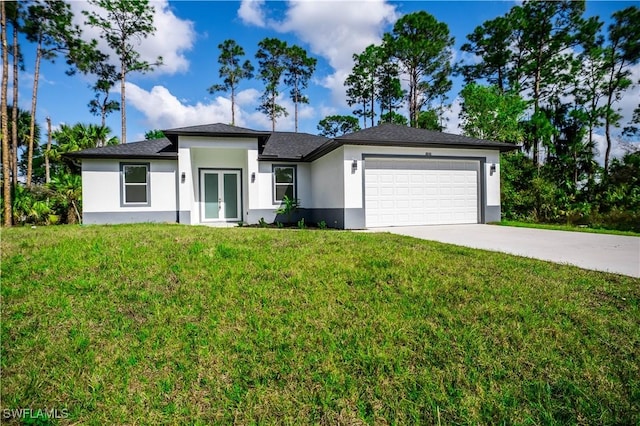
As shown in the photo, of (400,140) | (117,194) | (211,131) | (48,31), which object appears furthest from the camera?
(48,31)

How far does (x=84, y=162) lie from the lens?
1132 centimetres

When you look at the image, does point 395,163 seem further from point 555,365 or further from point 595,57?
point 595,57

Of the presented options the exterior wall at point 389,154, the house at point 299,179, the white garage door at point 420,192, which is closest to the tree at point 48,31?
the house at point 299,179

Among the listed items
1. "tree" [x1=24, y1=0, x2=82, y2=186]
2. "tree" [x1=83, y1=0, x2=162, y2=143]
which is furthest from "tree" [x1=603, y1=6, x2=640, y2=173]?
"tree" [x1=24, y1=0, x2=82, y2=186]

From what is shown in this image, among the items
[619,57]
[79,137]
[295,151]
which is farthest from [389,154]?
[619,57]

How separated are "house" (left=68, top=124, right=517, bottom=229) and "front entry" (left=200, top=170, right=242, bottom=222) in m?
0.04

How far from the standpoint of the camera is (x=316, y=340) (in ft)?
9.12

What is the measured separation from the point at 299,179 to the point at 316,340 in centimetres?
1070

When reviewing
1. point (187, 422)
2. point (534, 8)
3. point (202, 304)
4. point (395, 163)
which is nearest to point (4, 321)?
point (202, 304)

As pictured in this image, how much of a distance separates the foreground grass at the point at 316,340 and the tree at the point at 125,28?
851 inches

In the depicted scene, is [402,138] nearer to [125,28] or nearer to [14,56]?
[14,56]

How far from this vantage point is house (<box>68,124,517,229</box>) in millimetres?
10367

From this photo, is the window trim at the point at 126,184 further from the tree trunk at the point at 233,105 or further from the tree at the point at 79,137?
the tree trunk at the point at 233,105

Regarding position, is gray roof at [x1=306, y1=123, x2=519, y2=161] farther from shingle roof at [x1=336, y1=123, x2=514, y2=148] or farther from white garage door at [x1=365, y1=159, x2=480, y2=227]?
white garage door at [x1=365, y1=159, x2=480, y2=227]
